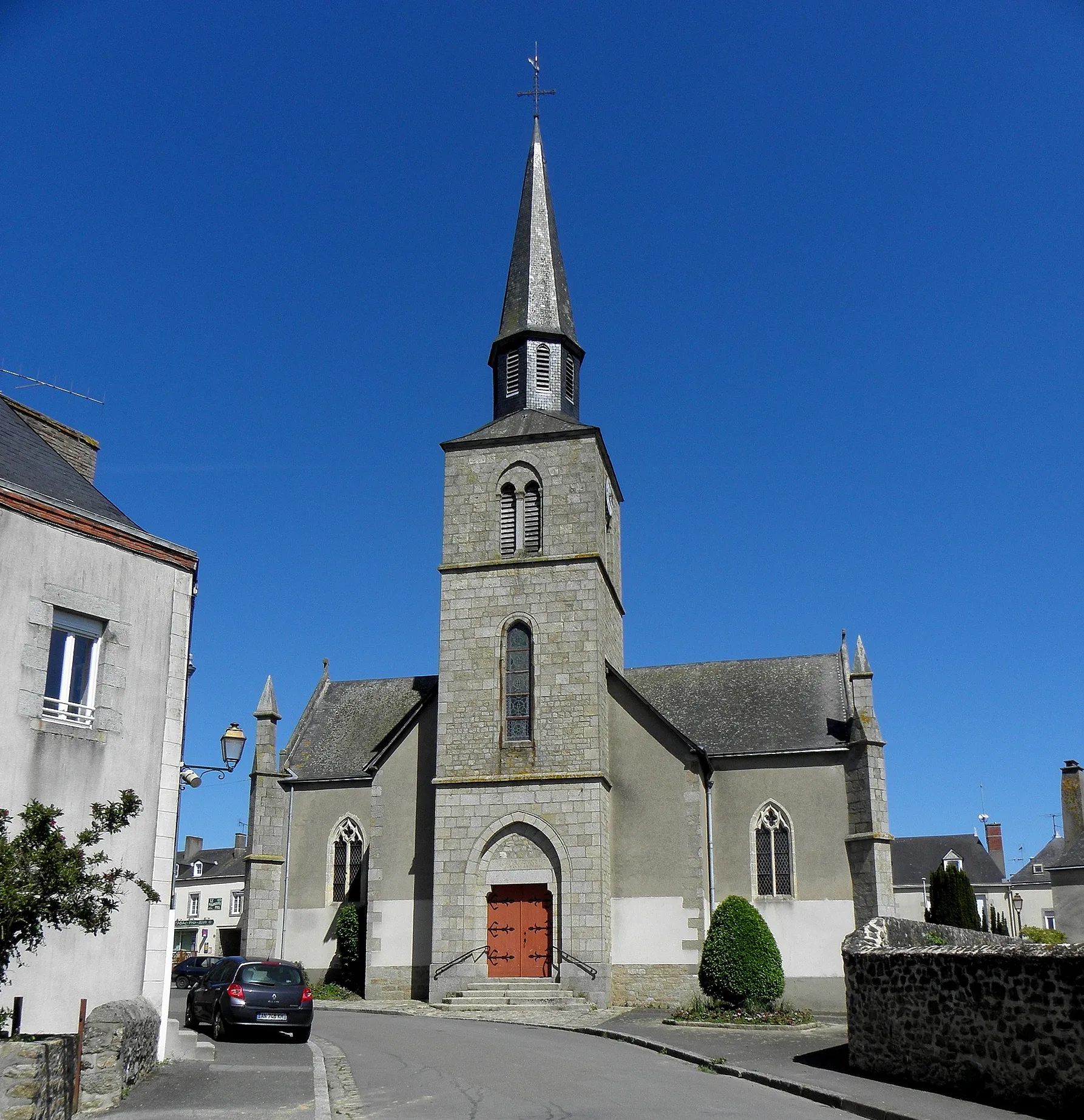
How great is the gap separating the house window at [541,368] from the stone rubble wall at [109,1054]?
21.0 metres

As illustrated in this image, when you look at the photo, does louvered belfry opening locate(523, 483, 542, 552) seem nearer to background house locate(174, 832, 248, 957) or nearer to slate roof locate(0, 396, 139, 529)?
slate roof locate(0, 396, 139, 529)

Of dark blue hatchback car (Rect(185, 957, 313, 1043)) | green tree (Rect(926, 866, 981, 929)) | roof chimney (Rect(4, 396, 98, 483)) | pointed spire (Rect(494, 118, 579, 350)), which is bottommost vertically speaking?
dark blue hatchback car (Rect(185, 957, 313, 1043))

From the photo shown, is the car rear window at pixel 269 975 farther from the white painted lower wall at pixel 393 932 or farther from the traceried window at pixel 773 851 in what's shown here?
the traceried window at pixel 773 851

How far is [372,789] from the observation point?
28.3 metres

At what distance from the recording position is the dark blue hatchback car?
17.5 meters

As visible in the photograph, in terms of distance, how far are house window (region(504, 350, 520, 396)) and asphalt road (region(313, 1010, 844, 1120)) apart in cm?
1679

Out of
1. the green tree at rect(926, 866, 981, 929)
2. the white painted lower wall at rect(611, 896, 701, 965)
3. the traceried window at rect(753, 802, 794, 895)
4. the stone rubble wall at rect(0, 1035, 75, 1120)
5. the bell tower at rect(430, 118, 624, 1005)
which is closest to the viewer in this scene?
the stone rubble wall at rect(0, 1035, 75, 1120)

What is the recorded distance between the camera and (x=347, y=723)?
3234 cm

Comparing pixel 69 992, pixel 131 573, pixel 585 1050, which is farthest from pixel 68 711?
pixel 585 1050

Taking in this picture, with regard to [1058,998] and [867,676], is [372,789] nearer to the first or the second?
[867,676]

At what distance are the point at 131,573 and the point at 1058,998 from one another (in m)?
11.5

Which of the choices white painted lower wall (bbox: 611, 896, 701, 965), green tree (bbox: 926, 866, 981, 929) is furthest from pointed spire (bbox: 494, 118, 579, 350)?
green tree (bbox: 926, 866, 981, 929)

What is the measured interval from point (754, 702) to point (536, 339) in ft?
37.1

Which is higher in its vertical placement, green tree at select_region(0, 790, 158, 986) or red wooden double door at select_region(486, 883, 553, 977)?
green tree at select_region(0, 790, 158, 986)
